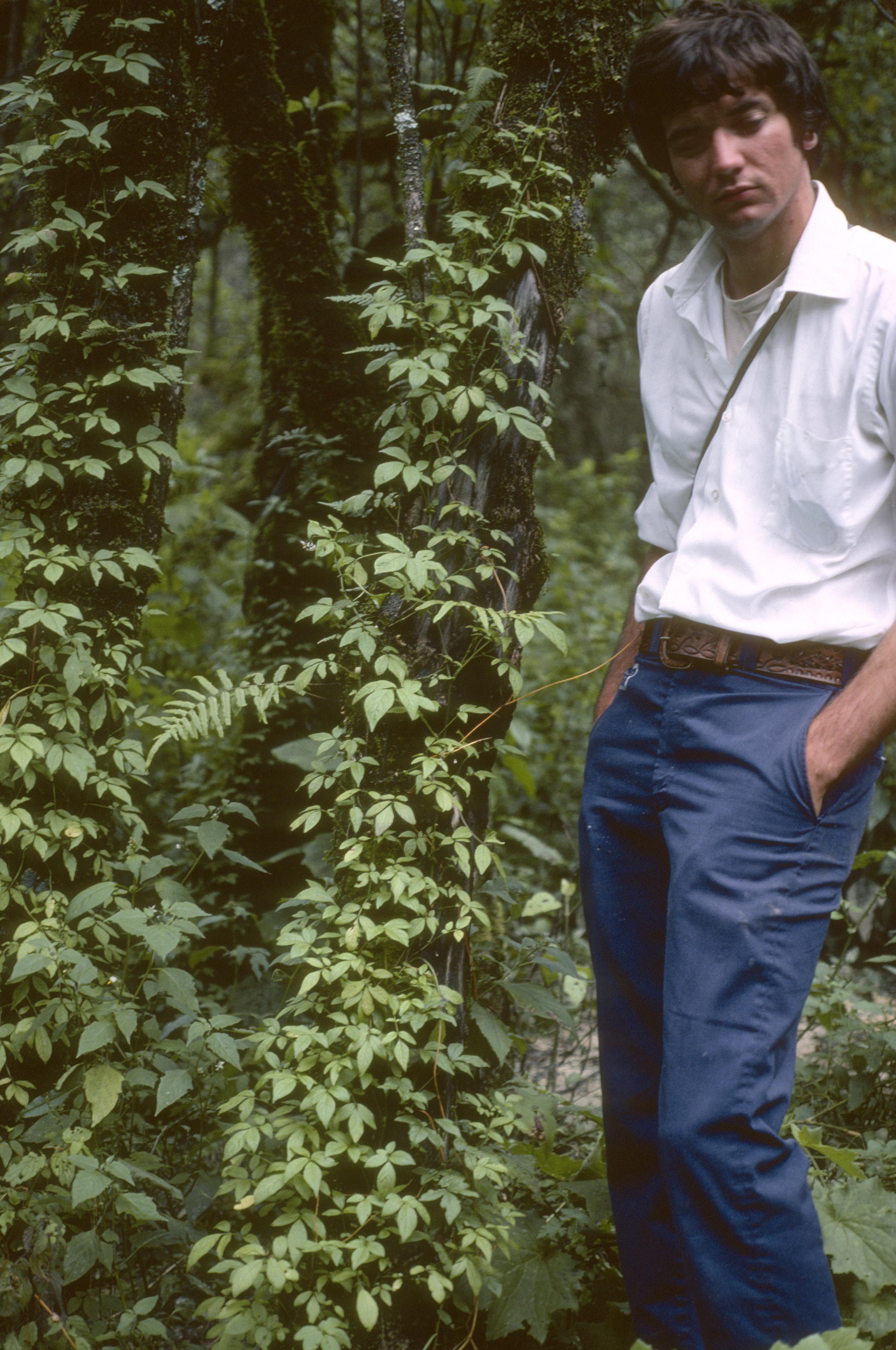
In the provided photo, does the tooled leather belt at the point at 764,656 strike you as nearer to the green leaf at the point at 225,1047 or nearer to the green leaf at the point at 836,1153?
the green leaf at the point at 836,1153

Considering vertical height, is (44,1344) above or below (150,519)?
below

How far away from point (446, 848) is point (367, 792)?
0.26m

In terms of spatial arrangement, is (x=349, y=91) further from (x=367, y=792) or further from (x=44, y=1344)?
(x=44, y=1344)

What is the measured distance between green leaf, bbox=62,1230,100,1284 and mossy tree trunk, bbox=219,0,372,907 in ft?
6.04

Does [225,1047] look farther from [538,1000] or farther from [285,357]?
[285,357]

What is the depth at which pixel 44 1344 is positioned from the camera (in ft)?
6.66

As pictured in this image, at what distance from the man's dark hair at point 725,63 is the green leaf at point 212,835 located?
177cm

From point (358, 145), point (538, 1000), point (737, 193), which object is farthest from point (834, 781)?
point (358, 145)

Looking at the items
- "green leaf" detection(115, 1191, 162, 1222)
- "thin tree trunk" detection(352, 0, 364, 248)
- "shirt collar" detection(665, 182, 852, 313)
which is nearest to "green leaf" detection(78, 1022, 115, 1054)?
"green leaf" detection(115, 1191, 162, 1222)

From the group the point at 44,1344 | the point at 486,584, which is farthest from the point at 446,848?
the point at 44,1344

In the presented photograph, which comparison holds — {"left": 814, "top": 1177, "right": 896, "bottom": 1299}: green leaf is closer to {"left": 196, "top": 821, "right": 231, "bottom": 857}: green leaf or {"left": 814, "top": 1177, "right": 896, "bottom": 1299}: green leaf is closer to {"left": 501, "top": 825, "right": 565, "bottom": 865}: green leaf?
{"left": 196, "top": 821, "right": 231, "bottom": 857}: green leaf

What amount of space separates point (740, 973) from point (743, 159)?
150cm

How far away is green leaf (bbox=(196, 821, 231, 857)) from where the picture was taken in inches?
89.6

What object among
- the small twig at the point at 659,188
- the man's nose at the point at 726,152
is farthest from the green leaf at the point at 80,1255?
the small twig at the point at 659,188
